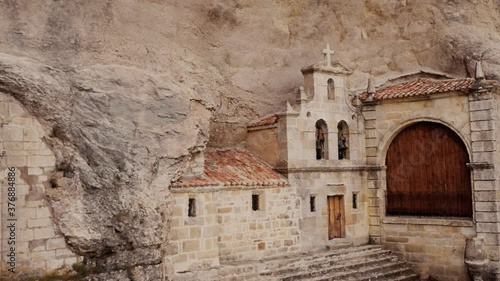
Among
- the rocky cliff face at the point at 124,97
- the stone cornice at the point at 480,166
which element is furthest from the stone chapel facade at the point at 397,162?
the rocky cliff face at the point at 124,97

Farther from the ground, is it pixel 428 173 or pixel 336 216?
pixel 428 173

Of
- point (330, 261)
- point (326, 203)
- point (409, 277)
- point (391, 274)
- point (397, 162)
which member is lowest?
point (409, 277)

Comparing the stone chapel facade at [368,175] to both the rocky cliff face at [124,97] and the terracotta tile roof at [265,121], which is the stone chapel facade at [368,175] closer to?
the terracotta tile roof at [265,121]

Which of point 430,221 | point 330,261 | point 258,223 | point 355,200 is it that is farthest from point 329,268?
point 430,221

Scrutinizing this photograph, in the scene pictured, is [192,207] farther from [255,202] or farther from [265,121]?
[265,121]

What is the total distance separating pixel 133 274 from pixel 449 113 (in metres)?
9.97

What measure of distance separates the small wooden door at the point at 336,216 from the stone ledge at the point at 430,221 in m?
1.47

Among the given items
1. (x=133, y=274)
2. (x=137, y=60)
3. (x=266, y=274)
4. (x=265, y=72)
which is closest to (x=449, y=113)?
(x=265, y=72)

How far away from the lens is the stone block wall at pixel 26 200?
10.4m

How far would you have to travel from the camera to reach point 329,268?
1453 cm

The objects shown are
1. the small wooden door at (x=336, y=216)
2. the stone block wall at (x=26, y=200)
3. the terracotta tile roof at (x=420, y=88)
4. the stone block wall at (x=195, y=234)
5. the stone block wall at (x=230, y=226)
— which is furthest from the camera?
the small wooden door at (x=336, y=216)

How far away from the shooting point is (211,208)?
42.5ft

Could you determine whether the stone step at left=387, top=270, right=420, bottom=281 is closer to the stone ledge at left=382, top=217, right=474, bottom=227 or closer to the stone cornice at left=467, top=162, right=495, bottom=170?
the stone ledge at left=382, top=217, right=474, bottom=227

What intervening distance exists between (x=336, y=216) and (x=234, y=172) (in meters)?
4.11
